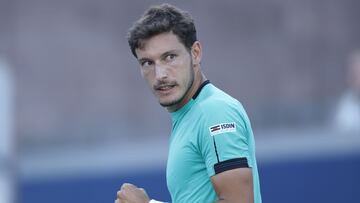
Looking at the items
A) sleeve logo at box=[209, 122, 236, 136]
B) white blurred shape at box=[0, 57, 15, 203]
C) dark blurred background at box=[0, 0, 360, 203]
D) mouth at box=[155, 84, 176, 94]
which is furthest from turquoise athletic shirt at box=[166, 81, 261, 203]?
white blurred shape at box=[0, 57, 15, 203]

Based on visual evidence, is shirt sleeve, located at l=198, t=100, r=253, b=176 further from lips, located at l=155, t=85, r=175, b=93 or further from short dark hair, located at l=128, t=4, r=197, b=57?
short dark hair, located at l=128, t=4, r=197, b=57

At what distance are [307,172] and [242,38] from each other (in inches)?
57.7

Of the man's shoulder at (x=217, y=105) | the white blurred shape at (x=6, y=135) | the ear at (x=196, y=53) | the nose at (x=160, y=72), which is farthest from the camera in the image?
the white blurred shape at (x=6, y=135)

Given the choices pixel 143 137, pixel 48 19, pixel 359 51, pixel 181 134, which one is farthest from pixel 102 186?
pixel 181 134

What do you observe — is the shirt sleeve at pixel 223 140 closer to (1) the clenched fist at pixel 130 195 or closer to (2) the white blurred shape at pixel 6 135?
(1) the clenched fist at pixel 130 195

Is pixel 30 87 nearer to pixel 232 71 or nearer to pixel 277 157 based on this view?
pixel 232 71

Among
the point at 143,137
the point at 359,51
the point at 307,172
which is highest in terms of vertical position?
the point at 359,51

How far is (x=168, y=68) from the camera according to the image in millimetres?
3051

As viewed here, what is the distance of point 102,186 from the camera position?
7133 millimetres

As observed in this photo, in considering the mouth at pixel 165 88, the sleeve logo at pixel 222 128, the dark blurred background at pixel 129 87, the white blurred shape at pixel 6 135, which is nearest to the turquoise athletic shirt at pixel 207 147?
the sleeve logo at pixel 222 128

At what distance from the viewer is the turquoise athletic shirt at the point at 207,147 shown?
2.76 m

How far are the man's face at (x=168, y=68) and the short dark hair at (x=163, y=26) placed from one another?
2cm

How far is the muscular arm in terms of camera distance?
8.95ft

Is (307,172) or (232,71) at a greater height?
(232,71)
